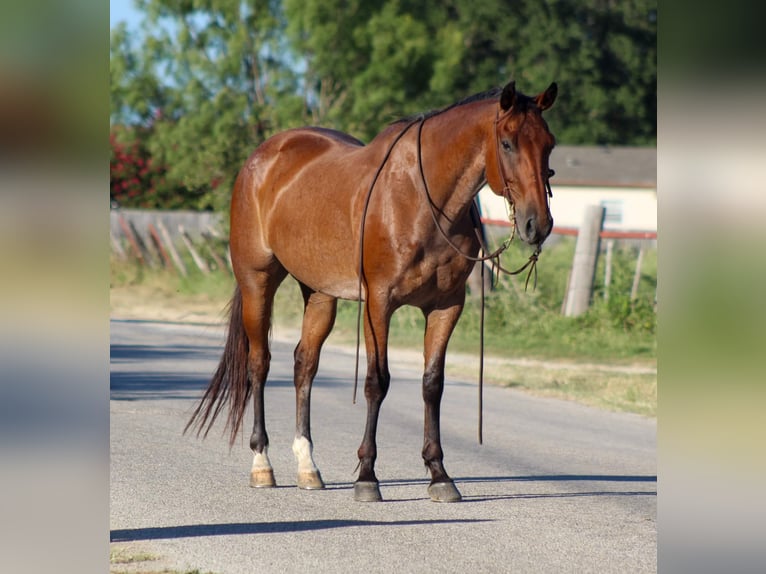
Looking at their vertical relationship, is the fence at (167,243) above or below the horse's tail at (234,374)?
above

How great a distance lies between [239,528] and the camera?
6629 millimetres

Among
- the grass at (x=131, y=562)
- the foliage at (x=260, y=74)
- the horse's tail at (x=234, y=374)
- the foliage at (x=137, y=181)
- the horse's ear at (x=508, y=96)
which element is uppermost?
the foliage at (x=260, y=74)

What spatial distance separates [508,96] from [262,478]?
9.72ft

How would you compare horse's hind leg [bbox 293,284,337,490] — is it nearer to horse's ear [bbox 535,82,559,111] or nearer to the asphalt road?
the asphalt road

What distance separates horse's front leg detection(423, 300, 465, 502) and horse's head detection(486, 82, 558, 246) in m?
1.04

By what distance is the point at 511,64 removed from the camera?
5778 cm

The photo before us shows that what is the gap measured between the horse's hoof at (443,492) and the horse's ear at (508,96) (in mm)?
2275

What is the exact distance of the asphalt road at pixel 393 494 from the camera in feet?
19.7

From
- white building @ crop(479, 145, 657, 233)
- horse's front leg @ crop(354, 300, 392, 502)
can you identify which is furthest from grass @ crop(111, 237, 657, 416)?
white building @ crop(479, 145, 657, 233)

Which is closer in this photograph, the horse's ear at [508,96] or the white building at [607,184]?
the horse's ear at [508,96]

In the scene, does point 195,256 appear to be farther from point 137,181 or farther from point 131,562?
point 131,562

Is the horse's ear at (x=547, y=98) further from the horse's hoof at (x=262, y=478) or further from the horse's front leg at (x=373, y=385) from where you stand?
the horse's hoof at (x=262, y=478)

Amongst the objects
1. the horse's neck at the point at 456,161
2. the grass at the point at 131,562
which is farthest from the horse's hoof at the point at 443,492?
the grass at the point at 131,562

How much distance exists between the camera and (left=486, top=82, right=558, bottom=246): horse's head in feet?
22.2
